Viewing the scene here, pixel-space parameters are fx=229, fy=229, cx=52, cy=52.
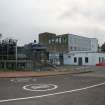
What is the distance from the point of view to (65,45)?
71375mm

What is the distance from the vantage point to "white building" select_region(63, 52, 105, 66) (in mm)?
58906

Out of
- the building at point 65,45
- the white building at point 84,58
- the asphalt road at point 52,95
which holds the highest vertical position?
the building at point 65,45

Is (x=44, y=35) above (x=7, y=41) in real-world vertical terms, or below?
above

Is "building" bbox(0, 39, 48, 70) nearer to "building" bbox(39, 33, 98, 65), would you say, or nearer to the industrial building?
the industrial building

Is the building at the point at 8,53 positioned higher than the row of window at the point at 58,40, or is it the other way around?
the row of window at the point at 58,40

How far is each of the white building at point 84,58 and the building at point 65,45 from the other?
3446 mm

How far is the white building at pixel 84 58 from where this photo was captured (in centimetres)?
5891

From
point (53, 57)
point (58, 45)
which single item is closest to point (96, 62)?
point (53, 57)

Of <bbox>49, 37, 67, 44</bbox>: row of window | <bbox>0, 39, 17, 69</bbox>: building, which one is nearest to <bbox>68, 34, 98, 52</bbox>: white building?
<bbox>49, 37, 67, 44</bbox>: row of window

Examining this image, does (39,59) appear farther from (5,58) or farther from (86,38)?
(86,38)

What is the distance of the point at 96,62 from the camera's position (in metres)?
59.3

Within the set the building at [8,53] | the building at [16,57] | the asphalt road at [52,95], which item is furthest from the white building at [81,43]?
the asphalt road at [52,95]

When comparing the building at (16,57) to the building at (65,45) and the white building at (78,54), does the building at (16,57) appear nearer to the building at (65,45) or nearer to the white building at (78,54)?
the white building at (78,54)

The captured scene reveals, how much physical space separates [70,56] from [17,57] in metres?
27.4
